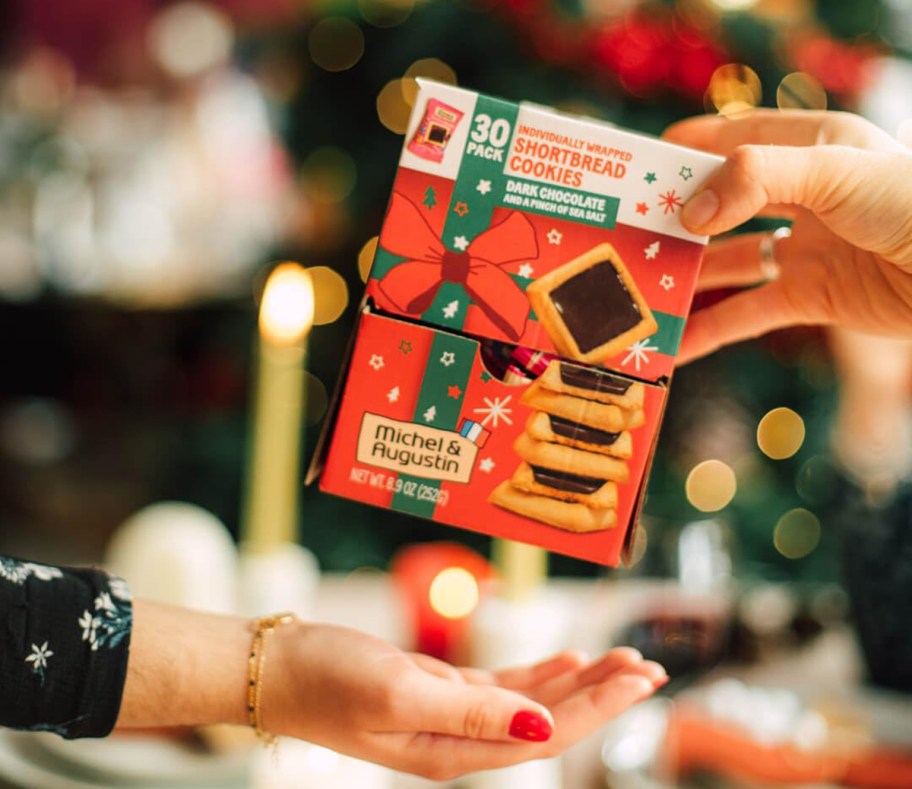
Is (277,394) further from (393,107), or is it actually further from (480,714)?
(393,107)

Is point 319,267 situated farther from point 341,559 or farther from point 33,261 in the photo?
point 33,261

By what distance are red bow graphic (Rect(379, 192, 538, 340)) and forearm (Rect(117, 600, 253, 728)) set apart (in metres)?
0.27

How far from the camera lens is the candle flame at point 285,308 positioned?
3.03 feet

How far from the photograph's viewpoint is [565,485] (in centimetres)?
63

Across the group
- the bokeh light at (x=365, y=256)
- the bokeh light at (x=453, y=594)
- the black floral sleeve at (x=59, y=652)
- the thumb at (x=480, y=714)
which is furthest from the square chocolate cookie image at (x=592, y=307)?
the bokeh light at (x=365, y=256)

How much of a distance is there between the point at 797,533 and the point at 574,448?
1.84 meters

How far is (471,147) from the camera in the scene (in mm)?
603

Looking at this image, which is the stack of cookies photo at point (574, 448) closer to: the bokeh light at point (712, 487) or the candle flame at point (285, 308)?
the candle flame at point (285, 308)

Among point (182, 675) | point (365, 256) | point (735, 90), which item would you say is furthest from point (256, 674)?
point (735, 90)

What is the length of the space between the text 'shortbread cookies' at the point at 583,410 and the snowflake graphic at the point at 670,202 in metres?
0.13

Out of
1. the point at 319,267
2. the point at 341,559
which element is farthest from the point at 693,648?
the point at 319,267

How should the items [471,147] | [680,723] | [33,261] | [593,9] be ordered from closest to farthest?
[471,147] < [680,723] < [593,9] < [33,261]

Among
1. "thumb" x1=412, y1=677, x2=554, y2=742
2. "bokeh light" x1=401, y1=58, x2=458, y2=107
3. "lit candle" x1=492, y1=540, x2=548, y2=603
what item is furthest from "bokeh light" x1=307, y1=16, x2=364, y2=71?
"thumb" x1=412, y1=677, x2=554, y2=742

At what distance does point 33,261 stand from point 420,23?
5.53 ft
